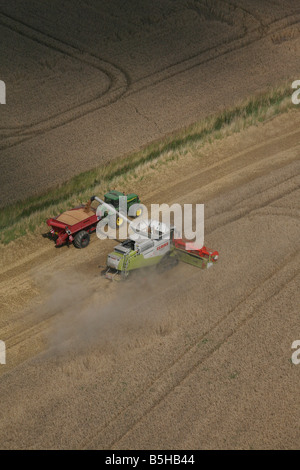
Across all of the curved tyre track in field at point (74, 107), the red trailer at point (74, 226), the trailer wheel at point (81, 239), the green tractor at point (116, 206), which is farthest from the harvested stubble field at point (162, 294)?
the green tractor at point (116, 206)

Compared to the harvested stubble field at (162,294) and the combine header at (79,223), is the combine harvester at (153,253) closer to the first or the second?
the harvested stubble field at (162,294)

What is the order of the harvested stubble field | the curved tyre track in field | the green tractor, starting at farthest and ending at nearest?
the curved tyre track in field, the green tractor, the harvested stubble field

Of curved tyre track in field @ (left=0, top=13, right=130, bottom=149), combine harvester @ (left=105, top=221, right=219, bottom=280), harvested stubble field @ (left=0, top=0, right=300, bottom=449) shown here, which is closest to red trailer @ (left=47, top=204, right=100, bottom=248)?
harvested stubble field @ (left=0, top=0, right=300, bottom=449)

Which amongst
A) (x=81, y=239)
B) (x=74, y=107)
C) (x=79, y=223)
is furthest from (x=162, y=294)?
(x=74, y=107)

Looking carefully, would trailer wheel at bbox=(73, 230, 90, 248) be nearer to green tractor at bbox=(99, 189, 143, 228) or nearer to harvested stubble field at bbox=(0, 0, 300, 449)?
harvested stubble field at bbox=(0, 0, 300, 449)

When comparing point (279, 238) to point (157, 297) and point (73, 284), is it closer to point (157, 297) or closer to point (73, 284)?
point (157, 297)

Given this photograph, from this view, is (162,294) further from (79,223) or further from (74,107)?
(74,107)

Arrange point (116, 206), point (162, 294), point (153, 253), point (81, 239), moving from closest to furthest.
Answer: point (162, 294) → point (153, 253) → point (81, 239) → point (116, 206)
